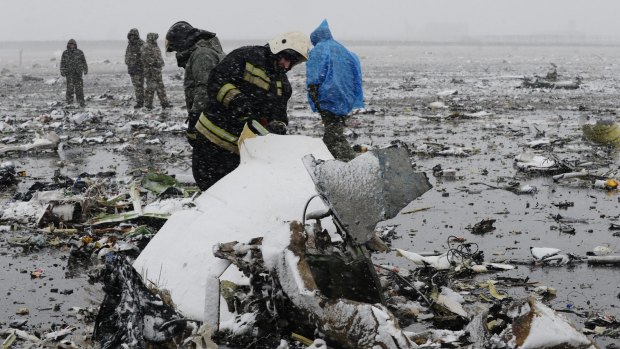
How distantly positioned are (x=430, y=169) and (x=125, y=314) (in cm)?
602

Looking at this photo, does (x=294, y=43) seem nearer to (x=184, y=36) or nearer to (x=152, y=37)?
(x=184, y=36)

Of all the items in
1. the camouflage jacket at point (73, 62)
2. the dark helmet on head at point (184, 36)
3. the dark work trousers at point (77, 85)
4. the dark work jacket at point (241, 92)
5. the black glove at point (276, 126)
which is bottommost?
the dark work trousers at point (77, 85)

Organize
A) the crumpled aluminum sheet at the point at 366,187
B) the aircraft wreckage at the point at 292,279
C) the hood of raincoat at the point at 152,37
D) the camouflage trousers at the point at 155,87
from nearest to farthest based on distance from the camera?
the aircraft wreckage at the point at 292,279, the crumpled aluminum sheet at the point at 366,187, the camouflage trousers at the point at 155,87, the hood of raincoat at the point at 152,37

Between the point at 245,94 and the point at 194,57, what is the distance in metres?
1.29

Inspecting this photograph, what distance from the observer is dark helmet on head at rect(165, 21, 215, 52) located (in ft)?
22.1

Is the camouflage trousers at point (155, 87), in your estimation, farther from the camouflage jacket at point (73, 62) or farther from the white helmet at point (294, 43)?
the white helmet at point (294, 43)

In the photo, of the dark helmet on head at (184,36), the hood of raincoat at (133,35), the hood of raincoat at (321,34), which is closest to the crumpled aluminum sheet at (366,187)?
the dark helmet on head at (184,36)

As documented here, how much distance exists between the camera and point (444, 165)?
9320 mm

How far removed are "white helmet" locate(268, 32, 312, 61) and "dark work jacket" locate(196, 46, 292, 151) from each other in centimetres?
13

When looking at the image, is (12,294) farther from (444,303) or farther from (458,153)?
(458,153)

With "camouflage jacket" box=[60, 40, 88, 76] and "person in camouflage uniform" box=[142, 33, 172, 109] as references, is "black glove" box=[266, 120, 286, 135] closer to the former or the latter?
"person in camouflage uniform" box=[142, 33, 172, 109]

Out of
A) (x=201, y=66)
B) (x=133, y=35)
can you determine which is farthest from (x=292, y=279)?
(x=133, y=35)

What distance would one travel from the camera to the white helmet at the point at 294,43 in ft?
17.5

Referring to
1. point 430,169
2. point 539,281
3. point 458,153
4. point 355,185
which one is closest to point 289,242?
point 355,185
